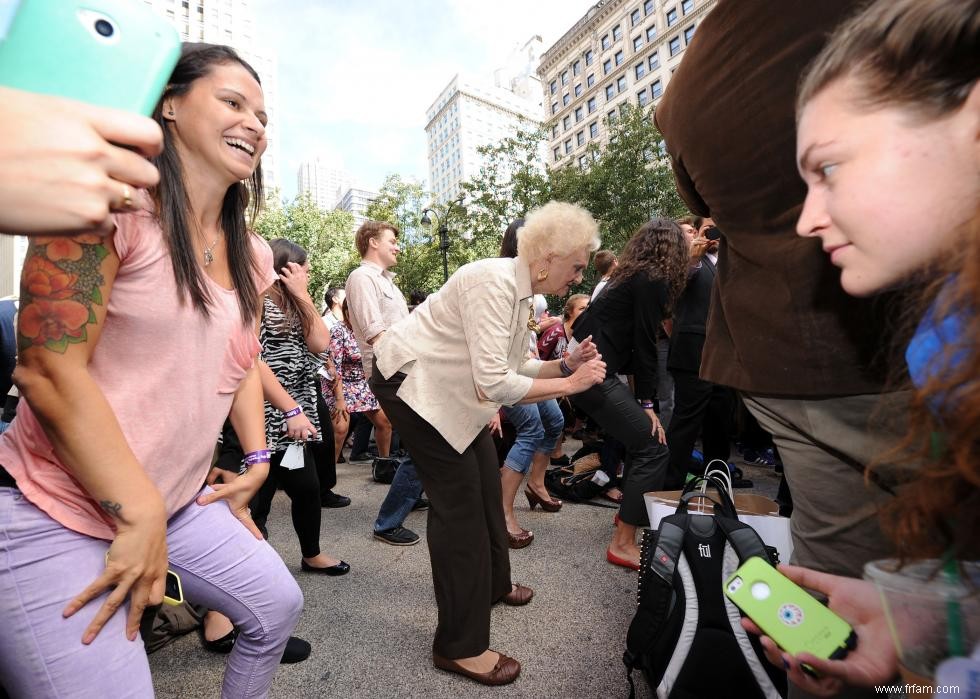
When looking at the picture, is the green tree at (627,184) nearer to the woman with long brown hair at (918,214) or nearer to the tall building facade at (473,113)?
the woman with long brown hair at (918,214)

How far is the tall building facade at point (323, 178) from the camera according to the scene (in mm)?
114312

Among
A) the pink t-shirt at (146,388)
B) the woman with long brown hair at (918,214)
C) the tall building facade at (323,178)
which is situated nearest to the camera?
the woman with long brown hair at (918,214)

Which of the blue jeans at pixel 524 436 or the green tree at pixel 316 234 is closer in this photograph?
the blue jeans at pixel 524 436

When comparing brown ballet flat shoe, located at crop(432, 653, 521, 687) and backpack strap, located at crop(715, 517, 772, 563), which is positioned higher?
backpack strap, located at crop(715, 517, 772, 563)

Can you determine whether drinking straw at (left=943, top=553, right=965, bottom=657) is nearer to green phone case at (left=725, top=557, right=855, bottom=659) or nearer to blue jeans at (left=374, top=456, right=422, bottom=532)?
green phone case at (left=725, top=557, right=855, bottom=659)

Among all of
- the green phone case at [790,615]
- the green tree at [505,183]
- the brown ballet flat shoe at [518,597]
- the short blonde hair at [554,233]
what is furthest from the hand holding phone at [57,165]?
the green tree at [505,183]

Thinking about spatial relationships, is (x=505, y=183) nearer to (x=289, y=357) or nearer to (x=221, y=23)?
(x=289, y=357)

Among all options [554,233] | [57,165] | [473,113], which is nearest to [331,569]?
[554,233]

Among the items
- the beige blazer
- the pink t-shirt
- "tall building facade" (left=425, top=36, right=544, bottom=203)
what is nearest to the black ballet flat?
the beige blazer

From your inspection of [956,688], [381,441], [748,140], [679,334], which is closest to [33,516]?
[956,688]

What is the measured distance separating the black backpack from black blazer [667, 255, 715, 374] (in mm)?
1781

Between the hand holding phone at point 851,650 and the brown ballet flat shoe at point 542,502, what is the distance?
322 centimetres

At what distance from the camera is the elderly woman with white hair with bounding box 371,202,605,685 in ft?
6.87

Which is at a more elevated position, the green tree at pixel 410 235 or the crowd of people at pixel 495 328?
the green tree at pixel 410 235
